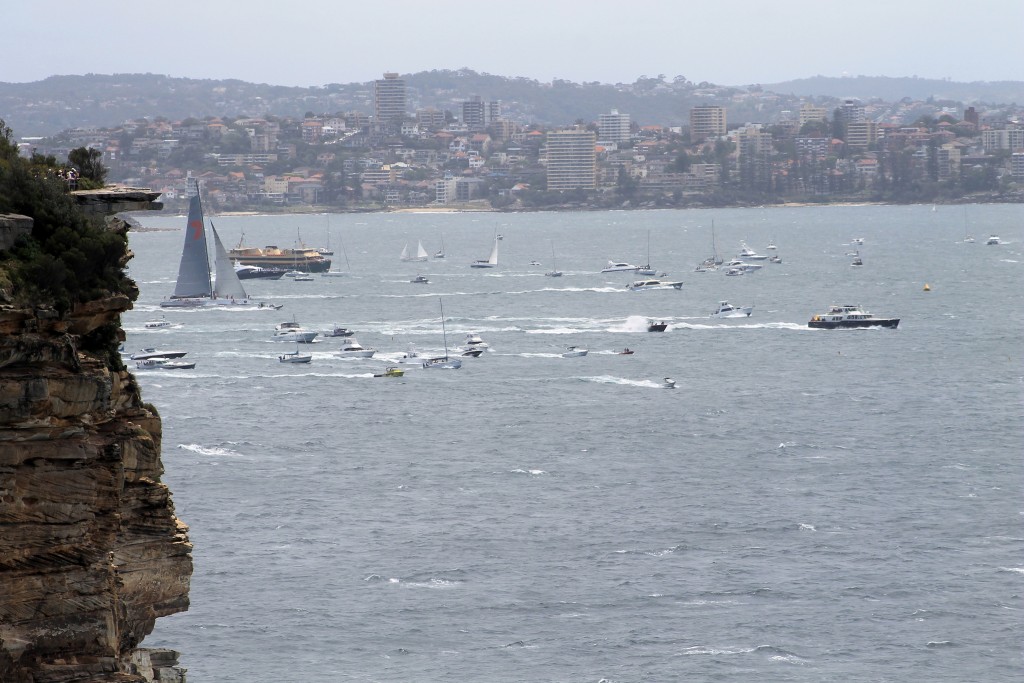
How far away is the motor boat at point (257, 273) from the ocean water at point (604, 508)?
6038 cm

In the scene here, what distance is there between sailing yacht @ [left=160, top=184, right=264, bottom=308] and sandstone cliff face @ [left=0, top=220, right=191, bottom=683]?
117056mm

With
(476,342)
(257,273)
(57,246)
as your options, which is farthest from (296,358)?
(57,246)

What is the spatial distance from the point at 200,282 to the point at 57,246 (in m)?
121

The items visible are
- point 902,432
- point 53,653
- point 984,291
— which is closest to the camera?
point 53,653

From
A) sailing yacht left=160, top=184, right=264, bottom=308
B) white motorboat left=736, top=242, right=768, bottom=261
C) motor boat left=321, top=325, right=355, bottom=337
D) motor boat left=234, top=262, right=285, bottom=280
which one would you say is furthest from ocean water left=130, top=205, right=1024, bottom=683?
white motorboat left=736, top=242, right=768, bottom=261

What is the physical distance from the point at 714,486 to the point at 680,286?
95.5m

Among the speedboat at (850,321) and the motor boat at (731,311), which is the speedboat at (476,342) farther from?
the motor boat at (731,311)

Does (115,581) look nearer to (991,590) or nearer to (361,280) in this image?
(991,590)

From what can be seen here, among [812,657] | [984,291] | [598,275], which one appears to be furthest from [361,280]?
[812,657]

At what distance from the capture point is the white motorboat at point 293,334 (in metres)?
107

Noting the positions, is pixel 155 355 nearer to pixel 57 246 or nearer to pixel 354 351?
pixel 354 351

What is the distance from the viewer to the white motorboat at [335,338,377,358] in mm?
100606

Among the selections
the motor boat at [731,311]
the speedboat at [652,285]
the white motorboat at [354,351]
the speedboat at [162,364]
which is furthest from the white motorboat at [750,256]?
the speedboat at [162,364]

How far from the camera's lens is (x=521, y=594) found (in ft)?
148
